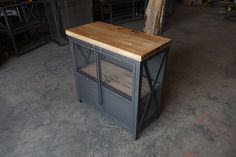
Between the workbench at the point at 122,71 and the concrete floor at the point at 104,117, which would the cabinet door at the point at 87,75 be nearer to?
the workbench at the point at 122,71

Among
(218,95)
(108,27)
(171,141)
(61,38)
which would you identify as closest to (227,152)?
(171,141)

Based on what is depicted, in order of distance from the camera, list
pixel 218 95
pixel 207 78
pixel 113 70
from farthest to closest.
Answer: pixel 207 78 < pixel 218 95 < pixel 113 70

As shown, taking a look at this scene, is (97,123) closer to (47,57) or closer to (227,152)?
(227,152)

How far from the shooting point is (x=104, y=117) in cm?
197

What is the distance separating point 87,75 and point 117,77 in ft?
0.96

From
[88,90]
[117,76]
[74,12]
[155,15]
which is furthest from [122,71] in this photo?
[74,12]

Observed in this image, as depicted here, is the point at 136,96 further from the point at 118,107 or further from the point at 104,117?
the point at 104,117

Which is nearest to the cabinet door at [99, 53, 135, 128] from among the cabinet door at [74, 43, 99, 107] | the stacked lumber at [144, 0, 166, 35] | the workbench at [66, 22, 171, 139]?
the workbench at [66, 22, 171, 139]

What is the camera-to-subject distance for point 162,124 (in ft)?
6.21

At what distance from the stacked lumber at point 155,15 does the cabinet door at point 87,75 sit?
2.16m

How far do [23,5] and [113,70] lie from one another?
234 centimetres

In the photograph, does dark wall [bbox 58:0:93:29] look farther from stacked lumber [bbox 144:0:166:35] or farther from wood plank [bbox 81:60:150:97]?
wood plank [bbox 81:60:150:97]

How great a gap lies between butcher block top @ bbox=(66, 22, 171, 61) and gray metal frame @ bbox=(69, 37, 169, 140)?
0.16 feet

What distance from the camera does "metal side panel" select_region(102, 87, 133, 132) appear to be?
1620 millimetres
